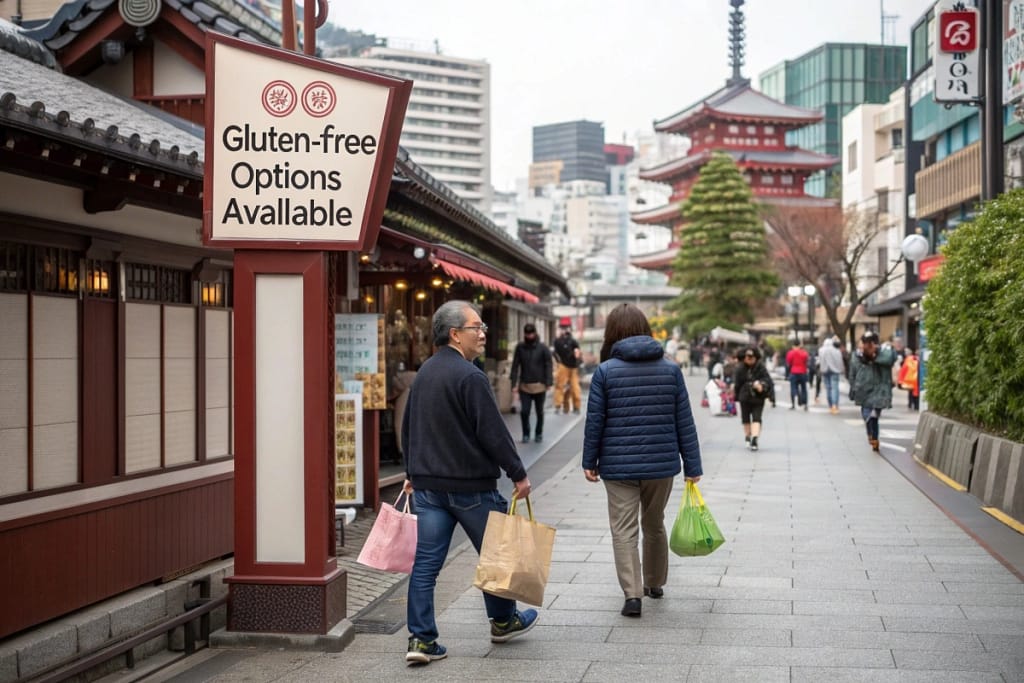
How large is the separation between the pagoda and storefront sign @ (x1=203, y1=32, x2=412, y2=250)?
68.8 metres

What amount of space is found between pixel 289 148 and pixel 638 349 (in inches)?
93.2

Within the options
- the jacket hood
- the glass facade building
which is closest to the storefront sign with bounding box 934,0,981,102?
the jacket hood

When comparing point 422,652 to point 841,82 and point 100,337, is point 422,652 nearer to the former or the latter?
point 100,337

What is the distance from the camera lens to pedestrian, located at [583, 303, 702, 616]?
716 cm

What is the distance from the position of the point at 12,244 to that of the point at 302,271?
5.30 feet

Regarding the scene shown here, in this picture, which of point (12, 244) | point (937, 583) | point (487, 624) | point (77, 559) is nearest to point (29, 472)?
point (77, 559)

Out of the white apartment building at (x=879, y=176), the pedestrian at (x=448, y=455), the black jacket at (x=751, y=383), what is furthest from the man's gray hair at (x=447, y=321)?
the white apartment building at (x=879, y=176)

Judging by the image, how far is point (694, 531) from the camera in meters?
7.29

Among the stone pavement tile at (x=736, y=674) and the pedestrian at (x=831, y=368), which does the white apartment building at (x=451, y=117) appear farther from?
the stone pavement tile at (x=736, y=674)

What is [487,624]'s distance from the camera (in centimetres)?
707

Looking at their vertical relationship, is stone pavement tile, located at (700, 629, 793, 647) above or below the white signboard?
below

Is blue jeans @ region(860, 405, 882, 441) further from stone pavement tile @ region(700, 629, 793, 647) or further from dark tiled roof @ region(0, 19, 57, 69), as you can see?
dark tiled roof @ region(0, 19, 57, 69)

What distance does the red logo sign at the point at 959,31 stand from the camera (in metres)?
16.5

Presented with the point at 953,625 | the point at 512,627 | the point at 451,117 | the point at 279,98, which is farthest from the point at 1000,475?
the point at 451,117
